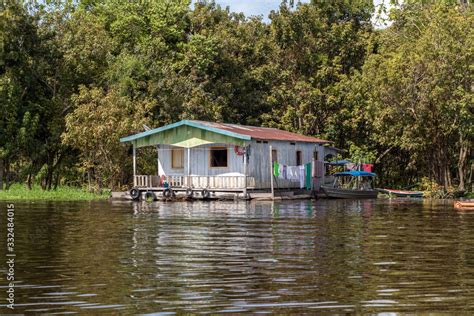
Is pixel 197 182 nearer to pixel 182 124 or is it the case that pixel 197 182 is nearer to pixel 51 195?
pixel 182 124

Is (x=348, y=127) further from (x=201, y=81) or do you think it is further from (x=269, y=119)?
(x=201, y=81)

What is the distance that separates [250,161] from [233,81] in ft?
51.9

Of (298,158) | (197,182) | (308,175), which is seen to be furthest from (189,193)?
(298,158)

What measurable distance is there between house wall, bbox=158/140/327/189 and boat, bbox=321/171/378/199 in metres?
2.65

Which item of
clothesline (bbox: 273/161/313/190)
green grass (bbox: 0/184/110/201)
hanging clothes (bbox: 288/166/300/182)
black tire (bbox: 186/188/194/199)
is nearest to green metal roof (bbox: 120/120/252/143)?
black tire (bbox: 186/188/194/199)

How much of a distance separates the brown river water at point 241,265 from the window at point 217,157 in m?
16.1

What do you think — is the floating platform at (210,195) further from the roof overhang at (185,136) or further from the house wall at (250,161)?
the roof overhang at (185,136)

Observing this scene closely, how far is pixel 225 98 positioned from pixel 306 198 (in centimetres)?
1369

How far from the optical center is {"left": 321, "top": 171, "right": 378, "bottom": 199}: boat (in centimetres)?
4475

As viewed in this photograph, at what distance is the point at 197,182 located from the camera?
43125mm

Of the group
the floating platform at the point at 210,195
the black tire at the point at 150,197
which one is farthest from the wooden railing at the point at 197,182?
the black tire at the point at 150,197

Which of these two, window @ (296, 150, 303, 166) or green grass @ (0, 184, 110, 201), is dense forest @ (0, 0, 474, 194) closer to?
green grass @ (0, 184, 110, 201)

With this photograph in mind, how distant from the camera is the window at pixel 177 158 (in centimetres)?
4491

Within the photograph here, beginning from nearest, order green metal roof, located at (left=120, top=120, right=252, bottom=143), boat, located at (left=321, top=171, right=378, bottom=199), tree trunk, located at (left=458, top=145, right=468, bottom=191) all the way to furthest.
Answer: green metal roof, located at (left=120, top=120, right=252, bottom=143)
boat, located at (left=321, top=171, right=378, bottom=199)
tree trunk, located at (left=458, top=145, right=468, bottom=191)
